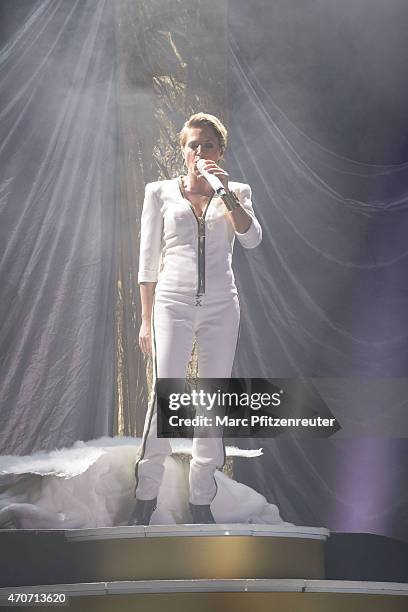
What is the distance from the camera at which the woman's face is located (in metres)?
4.07

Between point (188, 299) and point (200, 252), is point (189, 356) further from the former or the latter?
point (200, 252)

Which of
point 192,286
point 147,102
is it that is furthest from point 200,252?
point 147,102

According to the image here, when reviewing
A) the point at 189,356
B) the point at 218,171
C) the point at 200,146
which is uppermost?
the point at 200,146

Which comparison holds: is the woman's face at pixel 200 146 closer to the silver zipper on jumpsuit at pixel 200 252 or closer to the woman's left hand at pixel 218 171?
the woman's left hand at pixel 218 171

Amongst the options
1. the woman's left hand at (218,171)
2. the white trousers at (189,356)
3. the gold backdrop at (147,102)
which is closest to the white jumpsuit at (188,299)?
the white trousers at (189,356)

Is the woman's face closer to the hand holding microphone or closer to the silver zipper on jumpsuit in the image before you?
the hand holding microphone

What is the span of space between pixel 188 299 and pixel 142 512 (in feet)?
3.01

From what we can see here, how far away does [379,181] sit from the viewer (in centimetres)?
447

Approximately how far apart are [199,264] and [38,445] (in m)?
1.06

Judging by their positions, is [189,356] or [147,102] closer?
[189,356]

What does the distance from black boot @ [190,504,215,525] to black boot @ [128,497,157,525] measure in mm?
178

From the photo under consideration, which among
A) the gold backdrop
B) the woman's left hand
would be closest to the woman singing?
the woman's left hand

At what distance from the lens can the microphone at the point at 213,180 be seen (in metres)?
3.78

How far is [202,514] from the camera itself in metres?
3.79
